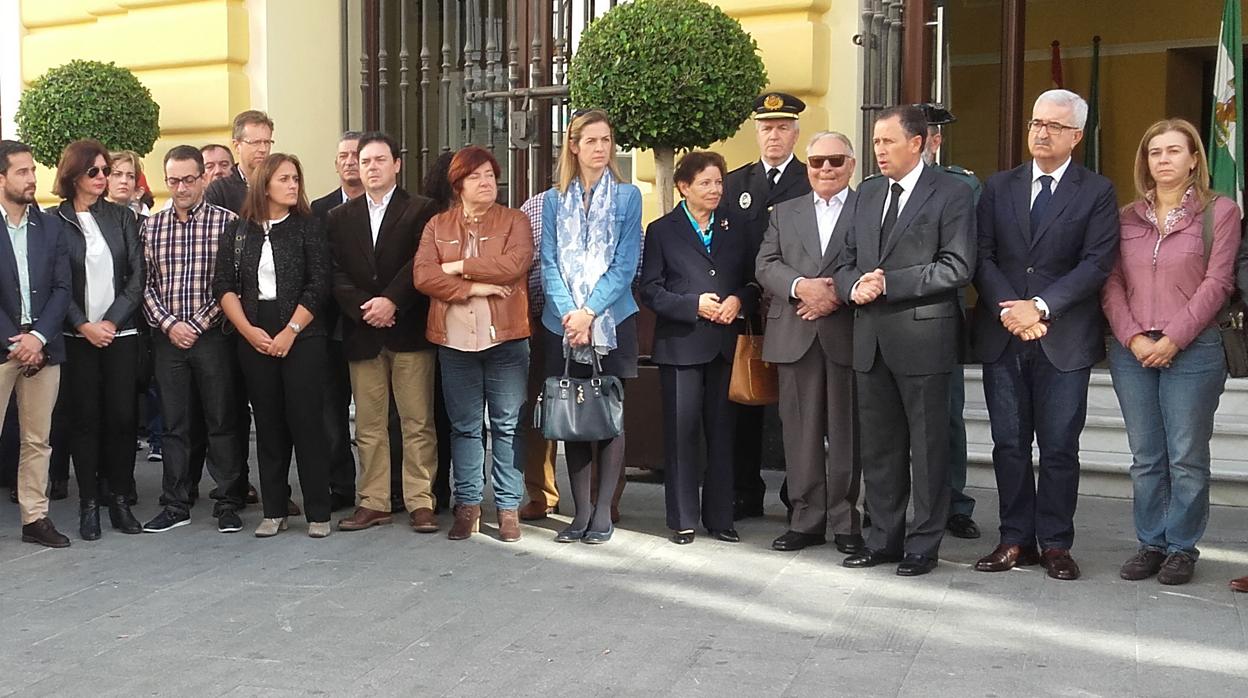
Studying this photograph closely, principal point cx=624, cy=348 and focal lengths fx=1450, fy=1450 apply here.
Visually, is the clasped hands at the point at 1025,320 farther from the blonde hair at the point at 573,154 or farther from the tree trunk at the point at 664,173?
the tree trunk at the point at 664,173

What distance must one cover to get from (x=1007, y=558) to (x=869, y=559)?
0.55m

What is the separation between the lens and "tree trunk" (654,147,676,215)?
8.16 meters

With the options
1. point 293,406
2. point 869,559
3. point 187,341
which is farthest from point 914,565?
point 187,341

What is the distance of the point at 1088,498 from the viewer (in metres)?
7.51

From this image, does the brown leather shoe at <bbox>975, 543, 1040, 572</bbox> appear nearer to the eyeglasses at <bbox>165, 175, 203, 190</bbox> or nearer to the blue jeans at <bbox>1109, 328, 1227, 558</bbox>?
the blue jeans at <bbox>1109, 328, 1227, 558</bbox>

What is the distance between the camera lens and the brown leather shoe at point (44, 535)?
6539mm

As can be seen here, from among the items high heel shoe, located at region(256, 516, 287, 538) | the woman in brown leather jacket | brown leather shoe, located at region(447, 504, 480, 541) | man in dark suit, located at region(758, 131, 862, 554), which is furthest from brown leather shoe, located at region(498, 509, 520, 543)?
man in dark suit, located at region(758, 131, 862, 554)

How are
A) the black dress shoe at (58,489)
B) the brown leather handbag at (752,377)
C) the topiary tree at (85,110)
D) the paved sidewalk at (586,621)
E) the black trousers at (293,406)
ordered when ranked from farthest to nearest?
the topiary tree at (85,110), the black dress shoe at (58,489), the black trousers at (293,406), the brown leather handbag at (752,377), the paved sidewalk at (586,621)

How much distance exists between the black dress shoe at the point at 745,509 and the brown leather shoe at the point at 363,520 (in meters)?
1.67

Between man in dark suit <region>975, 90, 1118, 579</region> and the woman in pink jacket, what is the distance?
5.3 inches

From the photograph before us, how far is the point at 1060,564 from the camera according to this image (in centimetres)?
577

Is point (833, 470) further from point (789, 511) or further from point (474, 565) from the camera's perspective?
point (474, 565)

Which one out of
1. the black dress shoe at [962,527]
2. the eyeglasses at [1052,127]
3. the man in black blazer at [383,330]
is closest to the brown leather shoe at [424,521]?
the man in black blazer at [383,330]

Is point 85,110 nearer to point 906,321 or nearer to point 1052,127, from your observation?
point 906,321
